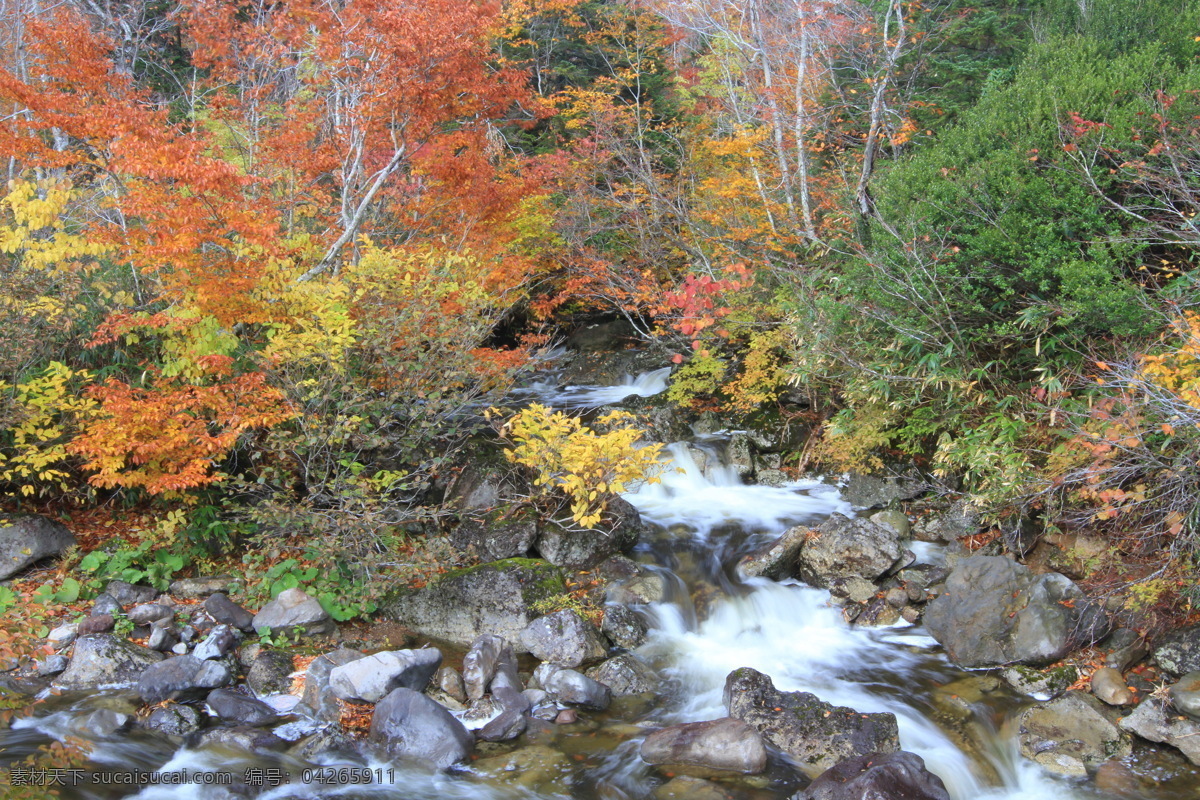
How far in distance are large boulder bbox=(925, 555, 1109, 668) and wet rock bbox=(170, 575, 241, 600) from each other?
7165 millimetres

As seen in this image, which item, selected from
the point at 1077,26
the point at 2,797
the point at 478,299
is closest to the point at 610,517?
the point at 478,299

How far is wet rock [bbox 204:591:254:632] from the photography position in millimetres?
7211

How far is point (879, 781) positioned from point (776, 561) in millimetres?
3517

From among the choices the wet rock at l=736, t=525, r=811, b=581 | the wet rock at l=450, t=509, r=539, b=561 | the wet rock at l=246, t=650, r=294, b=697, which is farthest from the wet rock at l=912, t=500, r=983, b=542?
the wet rock at l=246, t=650, r=294, b=697

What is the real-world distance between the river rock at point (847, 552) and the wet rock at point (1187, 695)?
260 cm

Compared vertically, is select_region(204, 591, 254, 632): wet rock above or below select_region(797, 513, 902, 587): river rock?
above

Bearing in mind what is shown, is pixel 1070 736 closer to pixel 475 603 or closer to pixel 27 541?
pixel 475 603

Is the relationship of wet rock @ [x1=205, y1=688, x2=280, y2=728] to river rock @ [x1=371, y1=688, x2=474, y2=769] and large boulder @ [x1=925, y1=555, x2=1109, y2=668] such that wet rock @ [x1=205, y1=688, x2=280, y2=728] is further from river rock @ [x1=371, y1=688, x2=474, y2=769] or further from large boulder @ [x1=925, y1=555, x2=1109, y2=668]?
large boulder @ [x1=925, y1=555, x2=1109, y2=668]

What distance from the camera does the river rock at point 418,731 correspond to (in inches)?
228

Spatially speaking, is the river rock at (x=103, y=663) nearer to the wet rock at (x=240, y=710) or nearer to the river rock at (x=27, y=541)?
the wet rock at (x=240, y=710)

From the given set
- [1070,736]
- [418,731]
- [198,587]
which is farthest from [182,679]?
[1070,736]

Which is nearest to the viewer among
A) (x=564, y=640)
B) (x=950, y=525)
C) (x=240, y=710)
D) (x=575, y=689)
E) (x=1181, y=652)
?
(x=240, y=710)

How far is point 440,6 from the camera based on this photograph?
8.97 m

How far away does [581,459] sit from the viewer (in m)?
7.86
